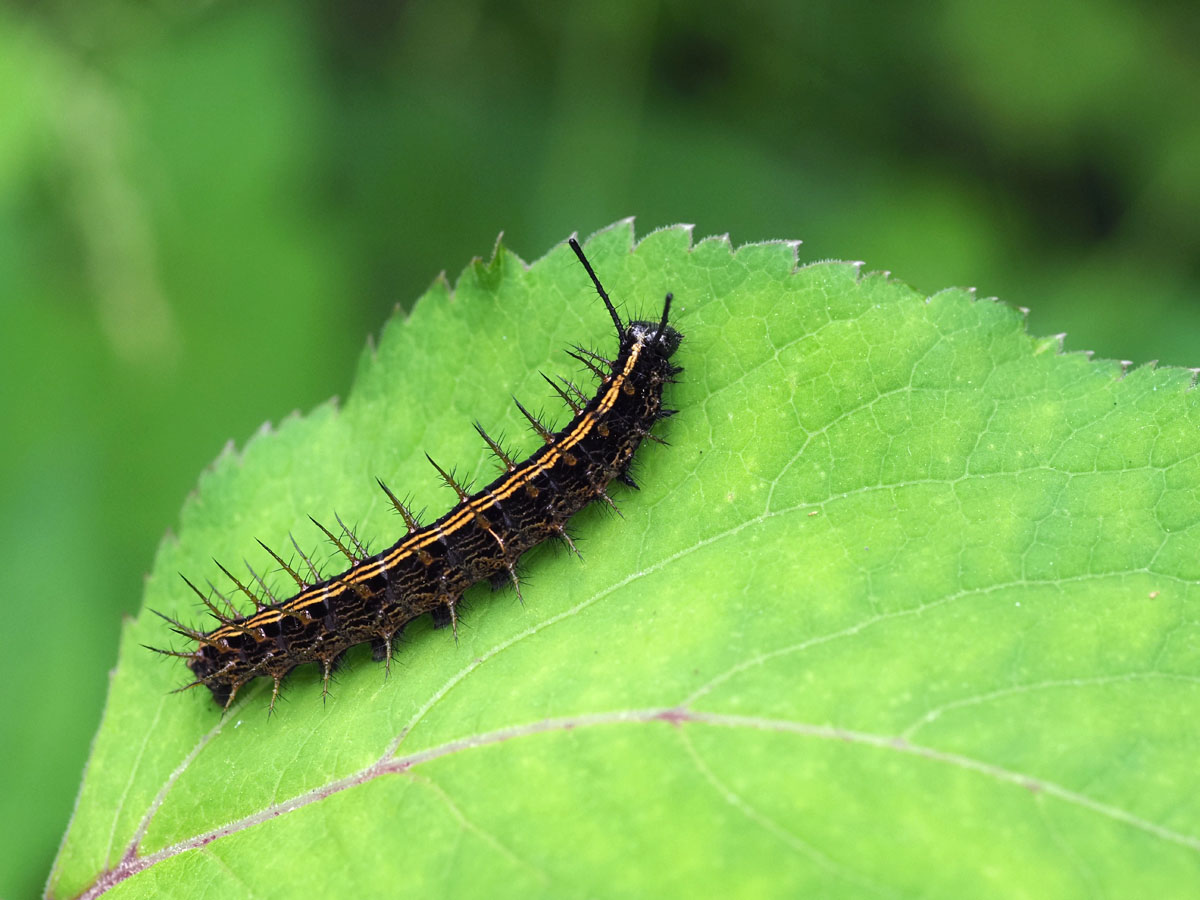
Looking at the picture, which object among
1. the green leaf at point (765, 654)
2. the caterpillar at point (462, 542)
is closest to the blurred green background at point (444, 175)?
the caterpillar at point (462, 542)

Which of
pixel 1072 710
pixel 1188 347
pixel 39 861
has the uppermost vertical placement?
pixel 39 861

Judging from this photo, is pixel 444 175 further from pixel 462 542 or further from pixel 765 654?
pixel 765 654

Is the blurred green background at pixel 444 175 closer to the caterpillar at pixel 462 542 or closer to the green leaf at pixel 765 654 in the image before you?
the caterpillar at pixel 462 542

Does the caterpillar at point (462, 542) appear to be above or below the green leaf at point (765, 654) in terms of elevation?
above

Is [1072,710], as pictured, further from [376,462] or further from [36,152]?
[36,152]

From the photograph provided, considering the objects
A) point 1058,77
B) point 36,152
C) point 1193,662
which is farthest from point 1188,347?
point 36,152

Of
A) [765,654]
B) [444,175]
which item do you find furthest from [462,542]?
[444,175]
